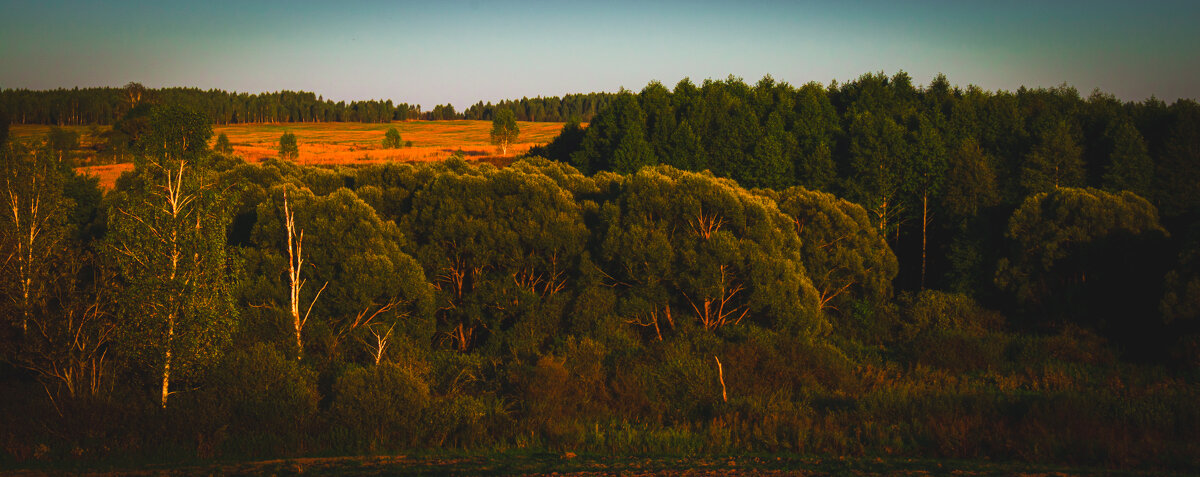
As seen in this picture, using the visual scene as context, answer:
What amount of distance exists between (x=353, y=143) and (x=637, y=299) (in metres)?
108

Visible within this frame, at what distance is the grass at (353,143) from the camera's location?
85.2 metres

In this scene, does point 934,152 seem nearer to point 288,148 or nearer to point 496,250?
point 496,250

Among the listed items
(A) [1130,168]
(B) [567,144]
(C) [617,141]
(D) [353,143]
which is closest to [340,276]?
(C) [617,141]

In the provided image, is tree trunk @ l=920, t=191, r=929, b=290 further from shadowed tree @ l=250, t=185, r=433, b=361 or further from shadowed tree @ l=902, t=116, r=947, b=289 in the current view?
shadowed tree @ l=250, t=185, r=433, b=361

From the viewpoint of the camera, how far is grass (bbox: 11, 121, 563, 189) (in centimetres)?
8519

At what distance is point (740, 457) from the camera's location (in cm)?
1605

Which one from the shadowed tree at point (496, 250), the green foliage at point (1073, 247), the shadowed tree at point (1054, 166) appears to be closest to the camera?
the shadowed tree at point (496, 250)

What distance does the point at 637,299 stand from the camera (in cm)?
3189

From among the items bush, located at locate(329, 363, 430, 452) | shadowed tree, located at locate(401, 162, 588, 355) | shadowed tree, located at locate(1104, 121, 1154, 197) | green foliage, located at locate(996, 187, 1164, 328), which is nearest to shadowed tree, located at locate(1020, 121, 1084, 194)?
shadowed tree, located at locate(1104, 121, 1154, 197)

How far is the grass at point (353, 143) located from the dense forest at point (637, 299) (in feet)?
109

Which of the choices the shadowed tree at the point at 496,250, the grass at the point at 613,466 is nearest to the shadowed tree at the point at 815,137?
the shadowed tree at the point at 496,250

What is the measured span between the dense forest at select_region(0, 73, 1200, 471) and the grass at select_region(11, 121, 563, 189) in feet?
109

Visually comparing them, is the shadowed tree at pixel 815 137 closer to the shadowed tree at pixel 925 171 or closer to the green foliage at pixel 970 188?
the shadowed tree at pixel 925 171

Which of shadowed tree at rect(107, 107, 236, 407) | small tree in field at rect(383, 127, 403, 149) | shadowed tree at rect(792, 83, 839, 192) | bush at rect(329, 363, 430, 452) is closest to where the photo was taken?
bush at rect(329, 363, 430, 452)
